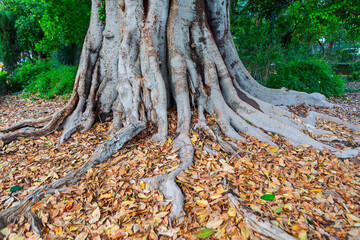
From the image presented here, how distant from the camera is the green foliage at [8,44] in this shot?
11.0 m

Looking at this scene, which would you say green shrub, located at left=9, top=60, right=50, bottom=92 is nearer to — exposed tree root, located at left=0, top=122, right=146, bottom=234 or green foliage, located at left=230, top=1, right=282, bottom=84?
exposed tree root, located at left=0, top=122, right=146, bottom=234

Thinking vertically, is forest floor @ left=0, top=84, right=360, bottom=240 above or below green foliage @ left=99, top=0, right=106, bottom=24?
below

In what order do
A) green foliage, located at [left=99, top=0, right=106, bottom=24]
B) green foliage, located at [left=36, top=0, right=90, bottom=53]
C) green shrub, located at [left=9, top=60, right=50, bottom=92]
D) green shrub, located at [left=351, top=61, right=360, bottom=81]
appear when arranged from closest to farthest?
green foliage, located at [left=99, top=0, right=106, bottom=24] < green foliage, located at [left=36, top=0, right=90, bottom=53] < green shrub, located at [left=9, top=60, right=50, bottom=92] < green shrub, located at [left=351, top=61, right=360, bottom=81]

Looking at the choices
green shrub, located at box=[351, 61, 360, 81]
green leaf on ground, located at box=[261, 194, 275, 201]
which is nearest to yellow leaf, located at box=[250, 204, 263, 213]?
green leaf on ground, located at box=[261, 194, 275, 201]

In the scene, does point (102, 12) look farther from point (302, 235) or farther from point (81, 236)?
point (302, 235)

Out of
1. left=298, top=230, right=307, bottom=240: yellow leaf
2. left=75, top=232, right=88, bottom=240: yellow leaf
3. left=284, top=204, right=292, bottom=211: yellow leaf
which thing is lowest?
left=298, top=230, right=307, bottom=240: yellow leaf

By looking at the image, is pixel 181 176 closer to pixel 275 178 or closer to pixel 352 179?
pixel 275 178

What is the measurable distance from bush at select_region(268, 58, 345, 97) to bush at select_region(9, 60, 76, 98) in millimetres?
7569

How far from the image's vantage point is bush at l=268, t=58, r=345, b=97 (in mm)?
6754

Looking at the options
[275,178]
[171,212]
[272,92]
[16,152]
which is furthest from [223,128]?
[16,152]

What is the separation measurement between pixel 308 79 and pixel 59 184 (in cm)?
743

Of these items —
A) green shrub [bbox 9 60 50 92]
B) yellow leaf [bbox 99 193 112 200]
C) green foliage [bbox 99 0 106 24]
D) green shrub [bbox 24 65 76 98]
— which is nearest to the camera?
yellow leaf [bbox 99 193 112 200]

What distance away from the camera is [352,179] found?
2645mm

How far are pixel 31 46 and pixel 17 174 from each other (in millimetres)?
15104
